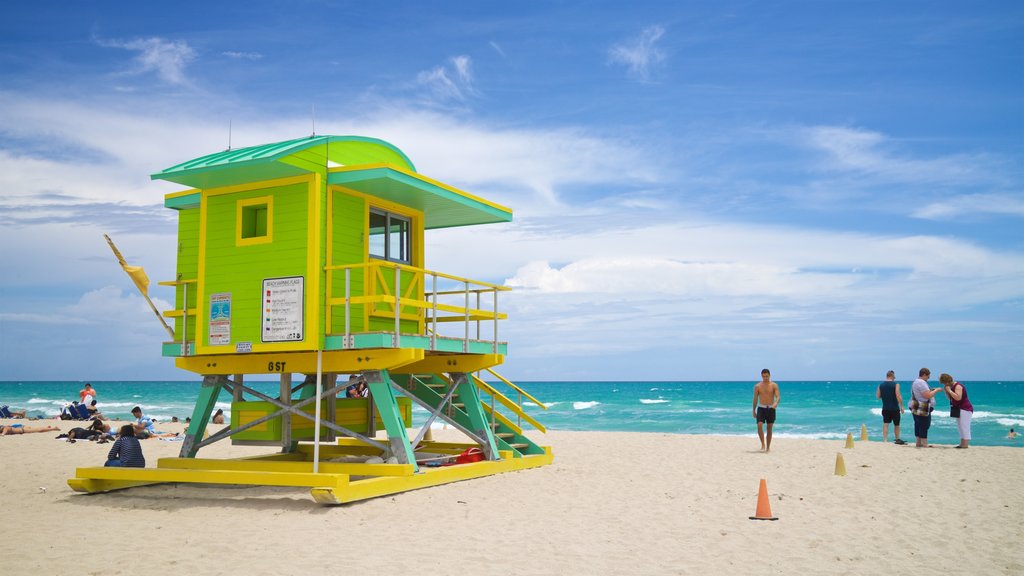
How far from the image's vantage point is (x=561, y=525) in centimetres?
1107

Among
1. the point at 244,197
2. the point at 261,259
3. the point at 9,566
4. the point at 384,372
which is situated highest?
the point at 244,197

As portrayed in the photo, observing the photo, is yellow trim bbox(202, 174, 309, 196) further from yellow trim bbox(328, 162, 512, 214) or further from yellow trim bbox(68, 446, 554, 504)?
yellow trim bbox(68, 446, 554, 504)

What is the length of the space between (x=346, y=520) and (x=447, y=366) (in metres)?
5.68

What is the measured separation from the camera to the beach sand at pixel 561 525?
357 inches

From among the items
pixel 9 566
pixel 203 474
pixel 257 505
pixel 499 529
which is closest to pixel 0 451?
pixel 203 474

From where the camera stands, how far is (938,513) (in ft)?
39.5

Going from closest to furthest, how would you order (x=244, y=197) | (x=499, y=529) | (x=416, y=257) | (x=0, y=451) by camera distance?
(x=499, y=529), (x=244, y=197), (x=416, y=257), (x=0, y=451)

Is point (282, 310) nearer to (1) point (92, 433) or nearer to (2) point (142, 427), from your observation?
(2) point (142, 427)

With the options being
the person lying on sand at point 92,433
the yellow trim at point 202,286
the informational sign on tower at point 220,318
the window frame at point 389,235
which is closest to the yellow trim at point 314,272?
the window frame at point 389,235

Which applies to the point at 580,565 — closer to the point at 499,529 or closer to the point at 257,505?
the point at 499,529

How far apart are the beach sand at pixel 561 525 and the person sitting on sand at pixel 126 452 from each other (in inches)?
26.4

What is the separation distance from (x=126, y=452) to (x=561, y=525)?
8.27 m

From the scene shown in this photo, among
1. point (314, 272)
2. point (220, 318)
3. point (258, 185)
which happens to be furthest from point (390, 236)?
point (220, 318)

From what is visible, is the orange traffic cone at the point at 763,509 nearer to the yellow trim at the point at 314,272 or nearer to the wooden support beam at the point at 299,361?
the wooden support beam at the point at 299,361
